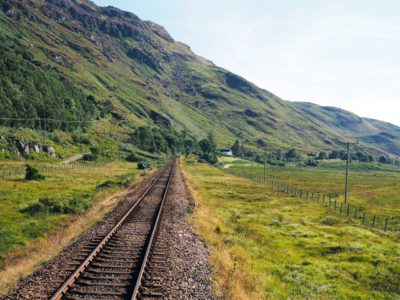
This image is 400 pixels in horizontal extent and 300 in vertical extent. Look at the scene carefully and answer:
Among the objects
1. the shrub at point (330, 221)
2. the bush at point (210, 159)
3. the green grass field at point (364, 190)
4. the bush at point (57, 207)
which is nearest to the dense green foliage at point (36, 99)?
the bush at point (210, 159)

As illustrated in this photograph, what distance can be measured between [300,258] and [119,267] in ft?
45.6

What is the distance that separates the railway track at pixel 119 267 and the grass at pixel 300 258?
114 inches

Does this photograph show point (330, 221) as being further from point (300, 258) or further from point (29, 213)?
point (29, 213)

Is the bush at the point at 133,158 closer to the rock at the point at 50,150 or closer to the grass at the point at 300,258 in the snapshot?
the rock at the point at 50,150

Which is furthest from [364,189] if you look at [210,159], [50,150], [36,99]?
[36,99]

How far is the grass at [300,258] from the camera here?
1655cm

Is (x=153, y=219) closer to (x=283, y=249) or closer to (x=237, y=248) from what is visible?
(x=237, y=248)

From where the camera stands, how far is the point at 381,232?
1348 inches

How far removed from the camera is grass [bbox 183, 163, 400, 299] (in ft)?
54.3

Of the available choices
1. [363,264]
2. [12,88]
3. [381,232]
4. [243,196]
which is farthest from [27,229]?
[12,88]

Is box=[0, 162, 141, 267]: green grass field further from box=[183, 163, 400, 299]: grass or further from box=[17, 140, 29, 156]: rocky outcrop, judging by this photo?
box=[17, 140, 29, 156]: rocky outcrop

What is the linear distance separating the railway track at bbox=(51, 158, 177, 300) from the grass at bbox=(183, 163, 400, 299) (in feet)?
9.46

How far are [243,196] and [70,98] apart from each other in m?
137

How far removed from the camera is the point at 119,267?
1541 cm
